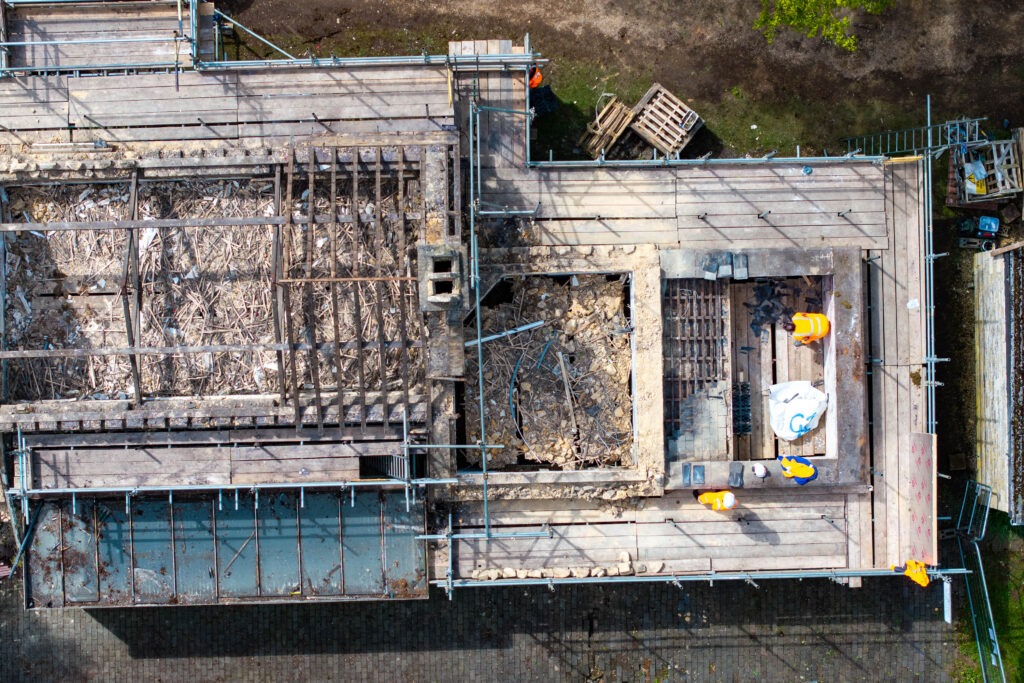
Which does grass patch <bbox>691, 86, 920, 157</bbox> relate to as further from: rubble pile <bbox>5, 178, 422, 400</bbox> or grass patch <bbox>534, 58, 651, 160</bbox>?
rubble pile <bbox>5, 178, 422, 400</bbox>

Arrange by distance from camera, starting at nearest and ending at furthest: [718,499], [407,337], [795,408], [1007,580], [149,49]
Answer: [407,337] → [718,499] → [795,408] → [149,49] → [1007,580]

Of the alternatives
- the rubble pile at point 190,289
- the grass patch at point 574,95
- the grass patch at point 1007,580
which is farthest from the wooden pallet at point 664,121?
the grass patch at point 1007,580

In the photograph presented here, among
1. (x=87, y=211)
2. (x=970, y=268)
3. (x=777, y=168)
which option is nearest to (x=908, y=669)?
(x=970, y=268)

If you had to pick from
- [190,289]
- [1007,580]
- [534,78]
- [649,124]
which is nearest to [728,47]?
[649,124]

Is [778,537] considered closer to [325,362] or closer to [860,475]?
[860,475]

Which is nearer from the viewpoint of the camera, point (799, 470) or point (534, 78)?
point (799, 470)

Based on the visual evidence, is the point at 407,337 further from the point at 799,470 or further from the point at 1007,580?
the point at 1007,580

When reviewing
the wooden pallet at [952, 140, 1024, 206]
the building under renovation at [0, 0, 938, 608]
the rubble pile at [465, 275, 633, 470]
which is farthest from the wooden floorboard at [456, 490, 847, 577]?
the wooden pallet at [952, 140, 1024, 206]
